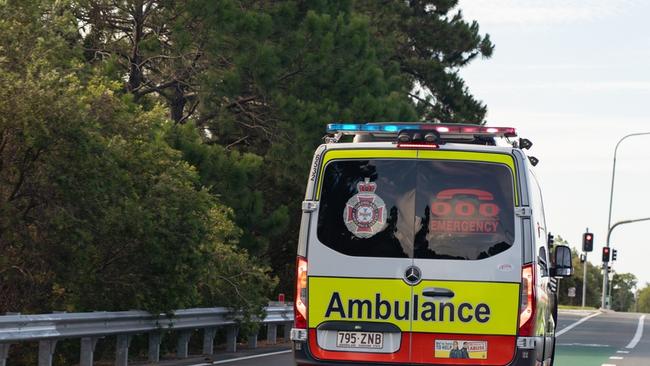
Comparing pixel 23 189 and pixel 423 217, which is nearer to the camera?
pixel 423 217

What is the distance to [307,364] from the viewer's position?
1156 centimetres

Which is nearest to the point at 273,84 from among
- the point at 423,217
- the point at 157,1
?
the point at 157,1

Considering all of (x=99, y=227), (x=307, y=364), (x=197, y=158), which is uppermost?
(x=197, y=158)

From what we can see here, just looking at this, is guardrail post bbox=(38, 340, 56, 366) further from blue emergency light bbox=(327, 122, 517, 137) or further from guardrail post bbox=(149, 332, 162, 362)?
blue emergency light bbox=(327, 122, 517, 137)

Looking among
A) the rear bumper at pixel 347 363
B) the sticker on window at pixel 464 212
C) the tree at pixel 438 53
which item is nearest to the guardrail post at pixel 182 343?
the rear bumper at pixel 347 363

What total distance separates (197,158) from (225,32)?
337 centimetres

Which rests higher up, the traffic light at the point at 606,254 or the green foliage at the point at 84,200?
the traffic light at the point at 606,254

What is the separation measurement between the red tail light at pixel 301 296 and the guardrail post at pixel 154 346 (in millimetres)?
7825

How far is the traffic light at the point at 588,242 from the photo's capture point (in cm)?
7025

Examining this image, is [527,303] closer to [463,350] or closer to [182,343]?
[463,350]

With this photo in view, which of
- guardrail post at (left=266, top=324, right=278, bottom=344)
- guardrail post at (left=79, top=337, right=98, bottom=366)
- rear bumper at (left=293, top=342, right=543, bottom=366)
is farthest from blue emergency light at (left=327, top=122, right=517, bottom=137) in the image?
guardrail post at (left=266, top=324, right=278, bottom=344)

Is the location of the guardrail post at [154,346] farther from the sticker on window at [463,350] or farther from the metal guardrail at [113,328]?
the sticker on window at [463,350]

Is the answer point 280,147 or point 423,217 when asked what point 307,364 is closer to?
point 423,217

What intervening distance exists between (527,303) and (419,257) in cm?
95
